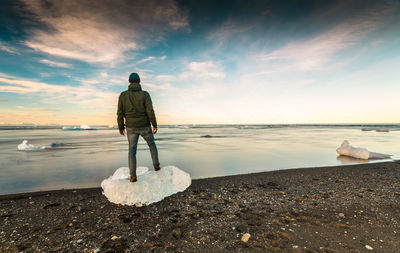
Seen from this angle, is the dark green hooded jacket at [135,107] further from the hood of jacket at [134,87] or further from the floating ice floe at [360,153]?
Result: the floating ice floe at [360,153]

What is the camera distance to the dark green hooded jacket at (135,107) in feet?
18.3

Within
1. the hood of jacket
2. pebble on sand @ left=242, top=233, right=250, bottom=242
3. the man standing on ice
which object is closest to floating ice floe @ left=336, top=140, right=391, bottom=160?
pebble on sand @ left=242, top=233, right=250, bottom=242

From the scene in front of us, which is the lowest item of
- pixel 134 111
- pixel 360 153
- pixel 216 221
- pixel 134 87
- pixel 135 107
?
pixel 216 221

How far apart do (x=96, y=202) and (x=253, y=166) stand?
865cm

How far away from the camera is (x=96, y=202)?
5285 mm

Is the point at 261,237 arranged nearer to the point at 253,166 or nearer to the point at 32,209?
the point at 32,209

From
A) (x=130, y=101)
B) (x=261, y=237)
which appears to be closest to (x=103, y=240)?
(x=261, y=237)

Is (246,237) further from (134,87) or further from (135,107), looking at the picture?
(134,87)

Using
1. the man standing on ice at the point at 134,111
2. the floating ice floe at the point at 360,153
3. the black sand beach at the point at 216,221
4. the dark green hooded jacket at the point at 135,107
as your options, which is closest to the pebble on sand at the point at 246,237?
the black sand beach at the point at 216,221

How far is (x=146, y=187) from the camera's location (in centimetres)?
549

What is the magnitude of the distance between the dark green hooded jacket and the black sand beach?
7.79 ft

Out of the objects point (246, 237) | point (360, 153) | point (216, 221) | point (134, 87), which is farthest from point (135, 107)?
point (360, 153)

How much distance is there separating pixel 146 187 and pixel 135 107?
7.92 ft

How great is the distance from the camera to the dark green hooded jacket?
5.58 metres
